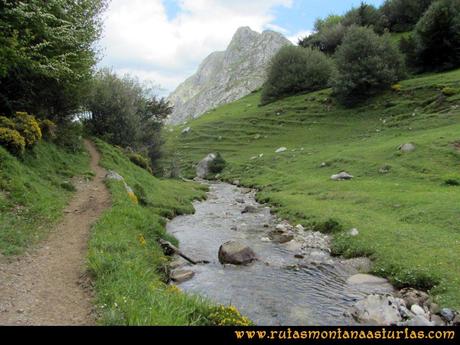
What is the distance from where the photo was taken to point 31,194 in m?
17.0

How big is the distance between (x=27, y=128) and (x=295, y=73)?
7493 centimetres

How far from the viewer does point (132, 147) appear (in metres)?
45.1

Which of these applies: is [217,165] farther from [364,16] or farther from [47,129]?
[364,16]

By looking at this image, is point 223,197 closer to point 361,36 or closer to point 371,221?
point 371,221

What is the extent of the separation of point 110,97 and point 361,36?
5083cm

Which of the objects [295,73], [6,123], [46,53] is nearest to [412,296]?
[6,123]

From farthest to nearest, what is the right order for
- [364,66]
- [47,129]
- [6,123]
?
1. [364,66]
2. [47,129]
3. [6,123]

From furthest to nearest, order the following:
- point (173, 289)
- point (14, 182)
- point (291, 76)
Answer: point (291, 76) → point (14, 182) → point (173, 289)

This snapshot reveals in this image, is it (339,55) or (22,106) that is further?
(339,55)

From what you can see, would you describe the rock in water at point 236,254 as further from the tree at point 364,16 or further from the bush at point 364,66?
the tree at point 364,16

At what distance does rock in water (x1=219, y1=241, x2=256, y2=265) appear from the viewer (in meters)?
17.2

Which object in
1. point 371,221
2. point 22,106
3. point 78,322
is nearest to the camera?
point 78,322

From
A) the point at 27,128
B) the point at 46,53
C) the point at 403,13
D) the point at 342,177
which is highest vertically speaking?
the point at 403,13

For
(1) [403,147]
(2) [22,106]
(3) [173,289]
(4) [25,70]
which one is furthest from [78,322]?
(1) [403,147]
